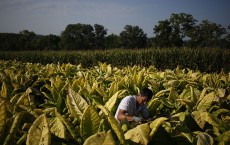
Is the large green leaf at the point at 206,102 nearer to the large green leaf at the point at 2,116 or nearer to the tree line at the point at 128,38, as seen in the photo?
the large green leaf at the point at 2,116

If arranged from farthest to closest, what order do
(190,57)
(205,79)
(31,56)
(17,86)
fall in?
(31,56)
(190,57)
(205,79)
(17,86)

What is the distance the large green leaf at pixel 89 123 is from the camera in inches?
61.1

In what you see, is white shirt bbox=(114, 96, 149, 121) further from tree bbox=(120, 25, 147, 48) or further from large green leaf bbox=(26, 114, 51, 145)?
tree bbox=(120, 25, 147, 48)

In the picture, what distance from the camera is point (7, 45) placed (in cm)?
9356

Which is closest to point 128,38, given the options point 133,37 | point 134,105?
point 133,37

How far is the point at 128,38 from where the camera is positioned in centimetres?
10556

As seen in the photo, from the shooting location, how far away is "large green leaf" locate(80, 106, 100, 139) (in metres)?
1.55

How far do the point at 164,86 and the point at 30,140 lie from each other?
9.71 ft

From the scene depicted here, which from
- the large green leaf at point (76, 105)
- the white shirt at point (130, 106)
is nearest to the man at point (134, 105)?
the white shirt at point (130, 106)

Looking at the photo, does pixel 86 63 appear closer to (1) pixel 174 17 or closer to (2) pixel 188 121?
(2) pixel 188 121

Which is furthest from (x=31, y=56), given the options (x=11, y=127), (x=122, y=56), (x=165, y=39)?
(x=165, y=39)

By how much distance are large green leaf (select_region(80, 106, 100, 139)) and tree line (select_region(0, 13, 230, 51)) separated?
7706cm

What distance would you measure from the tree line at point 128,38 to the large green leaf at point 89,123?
253 ft

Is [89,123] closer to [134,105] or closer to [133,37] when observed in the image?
[134,105]
